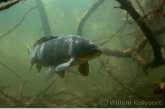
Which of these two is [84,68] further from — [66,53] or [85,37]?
[85,37]

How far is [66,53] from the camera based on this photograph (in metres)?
3.48

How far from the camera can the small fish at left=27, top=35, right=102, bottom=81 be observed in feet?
10.6

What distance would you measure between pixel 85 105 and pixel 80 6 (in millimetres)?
26861

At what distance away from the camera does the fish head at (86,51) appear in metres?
3.20

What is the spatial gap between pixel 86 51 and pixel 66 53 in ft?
1.67

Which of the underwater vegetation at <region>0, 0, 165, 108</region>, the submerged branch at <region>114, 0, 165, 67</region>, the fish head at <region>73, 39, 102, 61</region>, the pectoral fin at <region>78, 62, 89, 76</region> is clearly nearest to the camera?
the fish head at <region>73, 39, 102, 61</region>

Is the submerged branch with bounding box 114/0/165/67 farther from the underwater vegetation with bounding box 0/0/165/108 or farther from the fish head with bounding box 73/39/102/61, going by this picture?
the fish head with bounding box 73/39/102/61

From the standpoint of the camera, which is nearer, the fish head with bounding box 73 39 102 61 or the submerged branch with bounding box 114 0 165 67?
the fish head with bounding box 73 39 102 61

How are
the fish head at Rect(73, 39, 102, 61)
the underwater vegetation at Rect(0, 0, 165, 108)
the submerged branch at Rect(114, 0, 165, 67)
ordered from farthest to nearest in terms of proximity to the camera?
the underwater vegetation at Rect(0, 0, 165, 108)
the submerged branch at Rect(114, 0, 165, 67)
the fish head at Rect(73, 39, 102, 61)

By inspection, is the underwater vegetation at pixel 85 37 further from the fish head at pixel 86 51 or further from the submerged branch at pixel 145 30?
the fish head at pixel 86 51

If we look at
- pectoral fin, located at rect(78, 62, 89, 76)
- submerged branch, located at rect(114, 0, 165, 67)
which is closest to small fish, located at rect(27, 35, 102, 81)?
pectoral fin, located at rect(78, 62, 89, 76)

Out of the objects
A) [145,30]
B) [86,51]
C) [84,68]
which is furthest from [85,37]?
[86,51]

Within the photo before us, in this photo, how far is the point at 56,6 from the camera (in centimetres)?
2952

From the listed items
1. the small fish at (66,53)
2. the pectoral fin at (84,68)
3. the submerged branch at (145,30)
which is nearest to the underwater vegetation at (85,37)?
Result: the submerged branch at (145,30)
